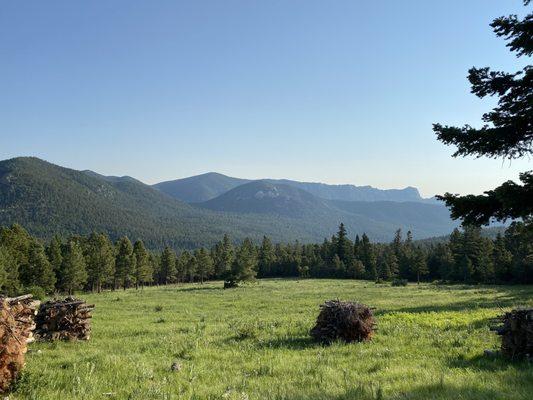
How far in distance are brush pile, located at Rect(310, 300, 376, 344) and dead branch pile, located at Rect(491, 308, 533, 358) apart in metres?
Result: 4.93

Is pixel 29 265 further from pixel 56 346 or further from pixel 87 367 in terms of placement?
pixel 87 367

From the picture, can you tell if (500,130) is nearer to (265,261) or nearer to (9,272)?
(9,272)

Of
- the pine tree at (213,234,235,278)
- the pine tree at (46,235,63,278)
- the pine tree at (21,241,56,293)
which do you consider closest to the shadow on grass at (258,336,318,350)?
the pine tree at (21,241,56,293)

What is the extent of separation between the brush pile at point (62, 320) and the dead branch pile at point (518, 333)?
15.9 metres

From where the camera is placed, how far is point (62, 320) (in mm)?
17719

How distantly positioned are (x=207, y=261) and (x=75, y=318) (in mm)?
105149

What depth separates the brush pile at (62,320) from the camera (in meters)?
17.5

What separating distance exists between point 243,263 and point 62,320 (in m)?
65.5

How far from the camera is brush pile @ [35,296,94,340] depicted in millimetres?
17500

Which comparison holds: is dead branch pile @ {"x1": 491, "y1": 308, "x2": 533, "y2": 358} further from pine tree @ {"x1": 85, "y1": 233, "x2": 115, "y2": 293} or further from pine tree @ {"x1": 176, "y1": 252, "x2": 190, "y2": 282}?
pine tree @ {"x1": 176, "y1": 252, "x2": 190, "y2": 282}

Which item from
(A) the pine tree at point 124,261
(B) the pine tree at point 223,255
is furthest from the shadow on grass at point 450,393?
(B) the pine tree at point 223,255

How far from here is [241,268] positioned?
269 feet

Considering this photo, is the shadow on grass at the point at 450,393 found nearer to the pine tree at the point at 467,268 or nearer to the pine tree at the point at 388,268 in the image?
the pine tree at the point at 467,268

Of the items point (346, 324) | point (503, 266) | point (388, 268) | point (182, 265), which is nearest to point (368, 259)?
point (388, 268)
